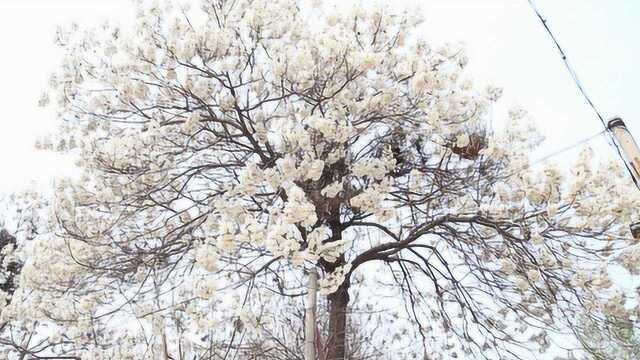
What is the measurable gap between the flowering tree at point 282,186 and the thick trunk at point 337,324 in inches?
1.0

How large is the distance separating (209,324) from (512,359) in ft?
9.98

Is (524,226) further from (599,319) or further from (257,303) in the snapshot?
(257,303)

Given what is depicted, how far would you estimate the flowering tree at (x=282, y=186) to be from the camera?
532cm

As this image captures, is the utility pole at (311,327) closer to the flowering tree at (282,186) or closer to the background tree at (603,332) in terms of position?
the flowering tree at (282,186)

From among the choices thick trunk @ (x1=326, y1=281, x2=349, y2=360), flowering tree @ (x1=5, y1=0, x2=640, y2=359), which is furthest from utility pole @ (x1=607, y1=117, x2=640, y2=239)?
thick trunk @ (x1=326, y1=281, x2=349, y2=360)

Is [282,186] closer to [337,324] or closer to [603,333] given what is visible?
[337,324]

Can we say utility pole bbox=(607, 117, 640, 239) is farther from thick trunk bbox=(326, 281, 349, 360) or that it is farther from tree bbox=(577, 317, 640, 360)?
thick trunk bbox=(326, 281, 349, 360)

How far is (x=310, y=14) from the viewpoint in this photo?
6.45 metres

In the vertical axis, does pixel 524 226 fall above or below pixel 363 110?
below

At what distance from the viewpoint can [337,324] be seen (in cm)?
585

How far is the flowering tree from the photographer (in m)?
5.32

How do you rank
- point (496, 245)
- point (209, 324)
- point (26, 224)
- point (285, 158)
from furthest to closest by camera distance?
point (26, 224) < point (496, 245) < point (285, 158) < point (209, 324)

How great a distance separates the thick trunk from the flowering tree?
26mm

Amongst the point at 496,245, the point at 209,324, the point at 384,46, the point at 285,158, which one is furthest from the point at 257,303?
the point at 384,46
